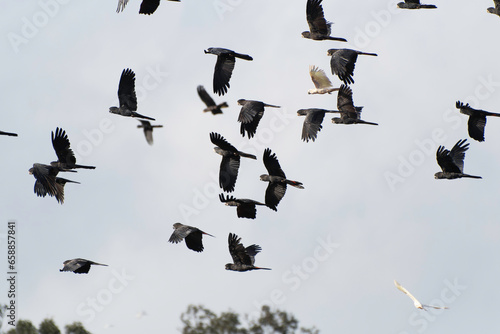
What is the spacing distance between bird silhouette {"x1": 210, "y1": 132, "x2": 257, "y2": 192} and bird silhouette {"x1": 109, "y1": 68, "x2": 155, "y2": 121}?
3.09 meters

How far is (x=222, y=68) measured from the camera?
44.4 m

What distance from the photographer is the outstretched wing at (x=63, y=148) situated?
146 ft

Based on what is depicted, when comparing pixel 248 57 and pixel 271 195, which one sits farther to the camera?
pixel 271 195

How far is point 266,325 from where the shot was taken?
6481 centimetres

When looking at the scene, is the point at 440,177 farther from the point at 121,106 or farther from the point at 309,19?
the point at 121,106

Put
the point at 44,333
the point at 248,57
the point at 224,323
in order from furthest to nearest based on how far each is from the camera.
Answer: the point at 224,323, the point at 44,333, the point at 248,57

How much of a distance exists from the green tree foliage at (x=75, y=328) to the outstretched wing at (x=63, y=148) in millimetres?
14509

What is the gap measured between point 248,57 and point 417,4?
23.6 feet

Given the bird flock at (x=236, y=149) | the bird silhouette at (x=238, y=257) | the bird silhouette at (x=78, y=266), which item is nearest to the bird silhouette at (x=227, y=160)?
the bird flock at (x=236, y=149)

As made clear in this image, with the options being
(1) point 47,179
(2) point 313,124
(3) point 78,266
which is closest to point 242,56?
(2) point 313,124

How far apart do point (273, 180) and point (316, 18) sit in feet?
19.8

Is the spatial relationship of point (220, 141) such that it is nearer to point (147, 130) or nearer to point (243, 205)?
point (243, 205)

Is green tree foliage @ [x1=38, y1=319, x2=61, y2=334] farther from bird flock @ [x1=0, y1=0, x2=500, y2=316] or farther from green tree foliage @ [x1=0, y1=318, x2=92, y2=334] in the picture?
bird flock @ [x1=0, y1=0, x2=500, y2=316]

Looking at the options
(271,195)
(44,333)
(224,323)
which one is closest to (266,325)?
(224,323)
